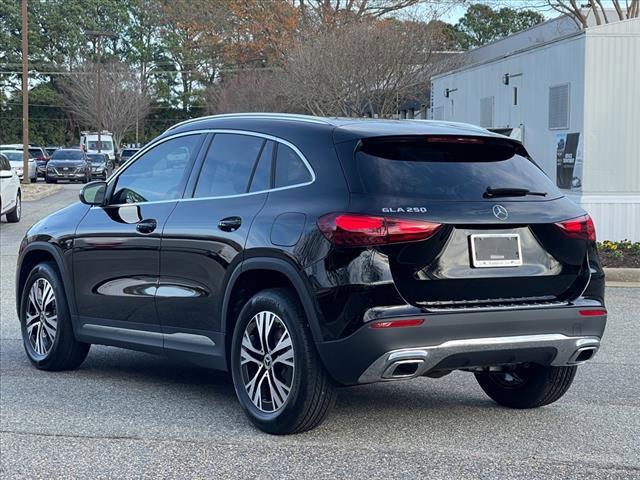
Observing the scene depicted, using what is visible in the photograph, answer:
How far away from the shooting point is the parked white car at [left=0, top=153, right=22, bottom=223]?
21.8m

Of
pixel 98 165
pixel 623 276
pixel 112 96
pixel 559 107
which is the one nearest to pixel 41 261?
pixel 623 276

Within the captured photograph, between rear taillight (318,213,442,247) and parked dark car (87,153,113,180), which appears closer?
rear taillight (318,213,442,247)

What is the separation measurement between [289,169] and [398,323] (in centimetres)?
120

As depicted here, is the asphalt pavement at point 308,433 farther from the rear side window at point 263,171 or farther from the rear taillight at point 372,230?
the rear side window at point 263,171

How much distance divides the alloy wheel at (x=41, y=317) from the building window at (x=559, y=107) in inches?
409

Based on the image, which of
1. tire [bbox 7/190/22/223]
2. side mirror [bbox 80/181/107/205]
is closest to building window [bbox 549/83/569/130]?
side mirror [bbox 80/181/107/205]

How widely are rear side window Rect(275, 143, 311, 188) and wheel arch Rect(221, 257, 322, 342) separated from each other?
470mm

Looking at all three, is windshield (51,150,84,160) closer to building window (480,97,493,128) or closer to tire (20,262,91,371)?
building window (480,97,493,128)

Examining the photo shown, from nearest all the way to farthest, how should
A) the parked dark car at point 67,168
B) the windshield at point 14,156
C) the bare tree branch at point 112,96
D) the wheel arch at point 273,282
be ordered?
1. the wheel arch at point 273,282
2. the parked dark car at point 67,168
3. the windshield at point 14,156
4. the bare tree branch at point 112,96

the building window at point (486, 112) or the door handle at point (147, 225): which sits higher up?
the building window at point (486, 112)

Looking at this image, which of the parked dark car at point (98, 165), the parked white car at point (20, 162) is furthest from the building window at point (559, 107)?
the parked dark car at point (98, 165)

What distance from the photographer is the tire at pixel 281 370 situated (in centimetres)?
576

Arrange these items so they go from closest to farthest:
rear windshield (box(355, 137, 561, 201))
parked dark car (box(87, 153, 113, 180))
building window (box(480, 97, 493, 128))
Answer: rear windshield (box(355, 137, 561, 201))
building window (box(480, 97, 493, 128))
parked dark car (box(87, 153, 113, 180))

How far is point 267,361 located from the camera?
603cm
